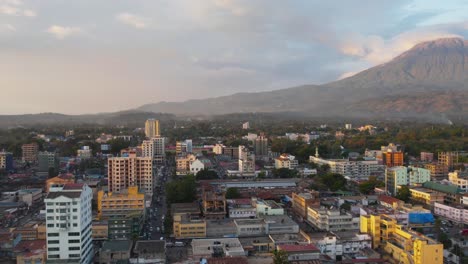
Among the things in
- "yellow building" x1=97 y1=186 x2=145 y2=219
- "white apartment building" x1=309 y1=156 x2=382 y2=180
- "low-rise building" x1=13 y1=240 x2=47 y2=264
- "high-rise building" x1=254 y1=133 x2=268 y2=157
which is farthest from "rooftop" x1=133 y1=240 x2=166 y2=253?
"high-rise building" x1=254 y1=133 x2=268 y2=157

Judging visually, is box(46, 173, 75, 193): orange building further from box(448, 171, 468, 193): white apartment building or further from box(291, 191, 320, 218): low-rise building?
box(448, 171, 468, 193): white apartment building

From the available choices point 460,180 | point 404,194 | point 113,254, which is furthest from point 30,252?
point 460,180

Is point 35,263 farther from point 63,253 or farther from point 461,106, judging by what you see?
point 461,106

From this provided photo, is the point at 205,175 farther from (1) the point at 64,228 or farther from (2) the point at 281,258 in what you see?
(2) the point at 281,258

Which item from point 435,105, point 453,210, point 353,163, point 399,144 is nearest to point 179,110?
point 435,105

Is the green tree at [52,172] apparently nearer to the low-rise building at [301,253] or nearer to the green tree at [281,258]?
the low-rise building at [301,253]

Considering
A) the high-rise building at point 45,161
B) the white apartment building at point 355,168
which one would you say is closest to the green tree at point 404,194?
the white apartment building at point 355,168

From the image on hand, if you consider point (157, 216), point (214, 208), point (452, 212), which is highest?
point (214, 208)
